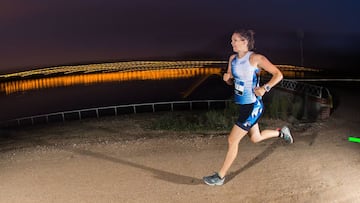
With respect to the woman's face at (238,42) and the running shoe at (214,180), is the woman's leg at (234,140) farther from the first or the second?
the woman's face at (238,42)

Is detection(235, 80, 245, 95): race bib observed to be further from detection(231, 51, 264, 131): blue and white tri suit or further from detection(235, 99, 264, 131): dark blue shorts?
detection(235, 99, 264, 131): dark blue shorts

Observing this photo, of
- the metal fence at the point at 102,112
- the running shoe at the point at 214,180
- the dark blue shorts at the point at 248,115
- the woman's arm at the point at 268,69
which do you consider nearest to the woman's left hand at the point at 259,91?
the woman's arm at the point at 268,69

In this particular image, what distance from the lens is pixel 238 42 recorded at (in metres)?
5.64

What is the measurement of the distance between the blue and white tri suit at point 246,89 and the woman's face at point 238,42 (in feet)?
0.34

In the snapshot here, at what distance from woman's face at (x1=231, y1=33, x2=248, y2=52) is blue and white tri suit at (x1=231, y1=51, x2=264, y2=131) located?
0.34 ft

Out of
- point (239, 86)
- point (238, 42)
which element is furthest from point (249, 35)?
point (239, 86)

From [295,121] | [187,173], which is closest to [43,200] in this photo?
[187,173]

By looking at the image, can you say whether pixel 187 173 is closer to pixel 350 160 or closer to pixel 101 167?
pixel 101 167

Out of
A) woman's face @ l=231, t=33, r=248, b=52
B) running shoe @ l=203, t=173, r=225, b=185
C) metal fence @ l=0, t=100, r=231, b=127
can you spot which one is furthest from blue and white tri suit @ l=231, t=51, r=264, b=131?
metal fence @ l=0, t=100, r=231, b=127

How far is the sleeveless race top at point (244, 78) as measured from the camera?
5652mm

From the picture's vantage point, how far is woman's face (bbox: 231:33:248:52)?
5.64 m

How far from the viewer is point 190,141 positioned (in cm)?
906

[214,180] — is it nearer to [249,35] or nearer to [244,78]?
[244,78]

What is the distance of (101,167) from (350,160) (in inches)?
163
